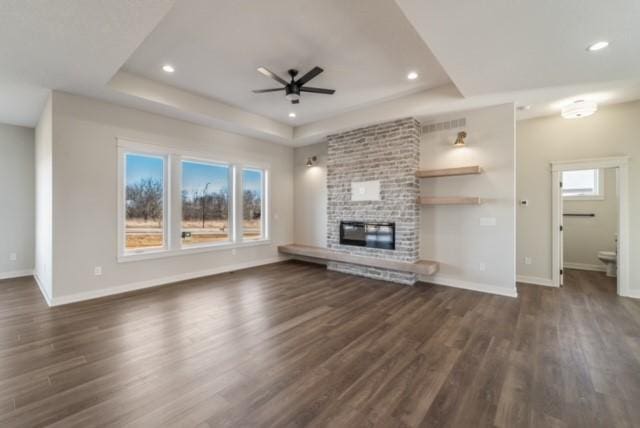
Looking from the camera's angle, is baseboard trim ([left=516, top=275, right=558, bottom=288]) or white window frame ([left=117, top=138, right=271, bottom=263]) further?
baseboard trim ([left=516, top=275, right=558, bottom=288])

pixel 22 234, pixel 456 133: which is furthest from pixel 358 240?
pixel 22 234

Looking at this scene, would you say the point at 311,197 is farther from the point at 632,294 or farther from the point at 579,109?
the point at 632,294

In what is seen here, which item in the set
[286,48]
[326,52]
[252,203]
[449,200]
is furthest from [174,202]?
[449,200]

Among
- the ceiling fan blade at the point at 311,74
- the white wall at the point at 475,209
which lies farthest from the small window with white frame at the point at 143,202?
the white wall at the point at 475,209

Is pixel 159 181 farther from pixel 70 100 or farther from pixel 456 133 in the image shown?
pixel 456 133

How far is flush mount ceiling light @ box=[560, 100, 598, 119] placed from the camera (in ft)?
13.5

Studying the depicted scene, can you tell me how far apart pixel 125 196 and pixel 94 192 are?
44 centimetres

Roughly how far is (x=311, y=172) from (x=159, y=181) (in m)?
3.44

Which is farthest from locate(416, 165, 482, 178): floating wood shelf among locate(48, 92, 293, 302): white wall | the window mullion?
locate(48, 92, 293, 302): white wall

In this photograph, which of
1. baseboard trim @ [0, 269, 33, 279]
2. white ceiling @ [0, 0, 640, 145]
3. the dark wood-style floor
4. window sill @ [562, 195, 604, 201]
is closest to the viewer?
the dark wood-style floor

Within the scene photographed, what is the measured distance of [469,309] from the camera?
3.72m

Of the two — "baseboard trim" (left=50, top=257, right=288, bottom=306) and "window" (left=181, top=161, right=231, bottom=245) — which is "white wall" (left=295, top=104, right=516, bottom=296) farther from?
"window" (left=181, top=161, right=231, bottom=245)

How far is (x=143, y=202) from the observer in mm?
4793

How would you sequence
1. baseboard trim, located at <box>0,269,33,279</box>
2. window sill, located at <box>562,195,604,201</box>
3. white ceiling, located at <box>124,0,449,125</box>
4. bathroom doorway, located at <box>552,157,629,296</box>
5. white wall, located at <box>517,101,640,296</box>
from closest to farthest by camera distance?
white ceiling, located at <box>124,0,449,125</box> < white wall, located at <box>517,101,640,296</box> < bathroom doorway, located at <box>552,157,629,296</box> < baseboard trim, located at <box>0,269,33,279</box> < window sill, located at <box>562,195,604,201</box>
